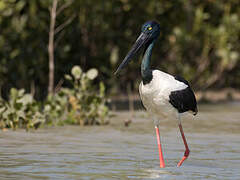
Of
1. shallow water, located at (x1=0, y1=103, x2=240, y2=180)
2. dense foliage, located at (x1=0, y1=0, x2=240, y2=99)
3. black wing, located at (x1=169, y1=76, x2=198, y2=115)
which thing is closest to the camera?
shallow water, located at (x1=0, y1=103, x2=240, y2=180)

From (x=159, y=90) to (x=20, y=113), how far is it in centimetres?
290

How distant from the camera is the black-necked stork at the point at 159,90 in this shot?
7.04m

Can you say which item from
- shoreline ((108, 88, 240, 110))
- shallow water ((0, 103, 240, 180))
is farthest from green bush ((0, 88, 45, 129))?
shoreline ((108, 88, 240, 110))

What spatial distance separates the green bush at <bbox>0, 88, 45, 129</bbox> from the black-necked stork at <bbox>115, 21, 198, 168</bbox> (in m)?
2.49

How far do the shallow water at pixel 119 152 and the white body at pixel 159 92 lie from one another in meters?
0.62

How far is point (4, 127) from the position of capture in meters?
9.40

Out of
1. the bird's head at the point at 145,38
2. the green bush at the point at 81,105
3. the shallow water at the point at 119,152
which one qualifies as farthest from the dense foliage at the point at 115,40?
the bird's head at the point at 145,38

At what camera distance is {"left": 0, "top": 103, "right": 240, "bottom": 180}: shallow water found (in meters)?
6.35

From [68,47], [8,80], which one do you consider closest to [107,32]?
[68,47]

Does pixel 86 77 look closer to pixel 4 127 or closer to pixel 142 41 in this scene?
pixel 4 127

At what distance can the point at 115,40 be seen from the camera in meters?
14.4

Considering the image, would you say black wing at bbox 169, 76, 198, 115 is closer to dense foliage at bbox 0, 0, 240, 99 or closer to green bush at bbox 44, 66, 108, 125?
green bush at bbox 44, 66, 108, 125

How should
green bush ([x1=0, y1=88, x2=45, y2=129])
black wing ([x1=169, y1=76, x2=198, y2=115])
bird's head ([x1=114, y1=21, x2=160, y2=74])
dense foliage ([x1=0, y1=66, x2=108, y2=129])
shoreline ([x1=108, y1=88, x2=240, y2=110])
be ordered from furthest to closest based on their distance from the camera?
shoreline ([x1=108, y1=88, x2=240, y2=110]), dense foliage ([x1=0, y1=66, x2=108, y2=129]), green bush ([x1=0, y1=88, x2=45, y2=129]), bird's head ([x1=114, y1=21, x2=160, y2=74]), black wing ([x1=169, y1=76, x2=198, y2=115])

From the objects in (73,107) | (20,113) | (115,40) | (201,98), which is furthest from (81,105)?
(201,98)
